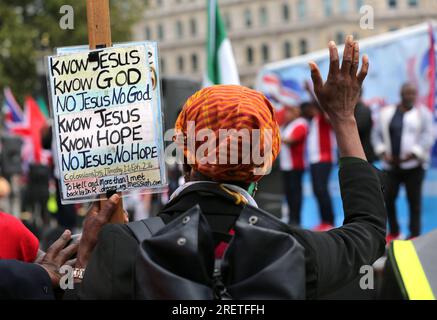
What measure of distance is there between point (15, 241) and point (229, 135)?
970 mm

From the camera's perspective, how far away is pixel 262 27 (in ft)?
256

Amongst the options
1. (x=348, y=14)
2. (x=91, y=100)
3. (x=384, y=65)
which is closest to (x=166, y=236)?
(x=91, y=100)

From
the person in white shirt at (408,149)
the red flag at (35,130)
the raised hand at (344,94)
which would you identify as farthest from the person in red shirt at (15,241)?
the red flag at (35,130)

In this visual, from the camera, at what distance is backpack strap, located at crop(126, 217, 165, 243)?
218 centimetres

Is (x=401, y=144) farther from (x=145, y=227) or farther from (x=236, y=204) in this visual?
(x=145, y=227)

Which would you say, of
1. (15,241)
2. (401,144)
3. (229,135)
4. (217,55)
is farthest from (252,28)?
(229,135)

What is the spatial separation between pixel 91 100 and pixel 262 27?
76449 millimetres

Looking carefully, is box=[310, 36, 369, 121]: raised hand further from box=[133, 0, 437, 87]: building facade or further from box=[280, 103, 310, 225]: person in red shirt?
box=[133, 0, 437, 87]: building facade

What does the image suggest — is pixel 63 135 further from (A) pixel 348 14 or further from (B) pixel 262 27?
(B) pixel 262 27

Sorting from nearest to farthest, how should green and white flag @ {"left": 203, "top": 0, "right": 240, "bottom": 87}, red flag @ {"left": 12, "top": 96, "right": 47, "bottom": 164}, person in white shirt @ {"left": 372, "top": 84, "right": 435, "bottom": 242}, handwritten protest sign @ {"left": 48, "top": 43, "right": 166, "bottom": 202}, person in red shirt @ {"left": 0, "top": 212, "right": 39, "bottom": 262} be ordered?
person in red shirt @ {"left": 0, "top": 212, "right": 39, "bottom": 262}, handwritten protest sign @ {"left": 48, "top": 43, "right": 166, "bottom": 202}, green and white flag @ {"left": 203, "top": 0, "right": 240, "bottom": 87}, person in white shirt @ {"left": 372, "top": 84, "right": 435, "bottom": 242}, red flag @ {"left": 12, "top": 96, "right": 47, "bottom": 164}

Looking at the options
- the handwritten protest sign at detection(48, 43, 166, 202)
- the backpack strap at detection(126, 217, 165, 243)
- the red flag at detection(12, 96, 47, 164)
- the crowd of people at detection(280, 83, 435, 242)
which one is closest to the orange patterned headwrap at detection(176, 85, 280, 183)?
the backpack strap at detection(126, 217, 165, 243)

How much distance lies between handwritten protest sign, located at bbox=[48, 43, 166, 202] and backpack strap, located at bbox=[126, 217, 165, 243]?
24.6 inches

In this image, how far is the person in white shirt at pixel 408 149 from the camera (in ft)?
28.3

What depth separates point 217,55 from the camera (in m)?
7.80
